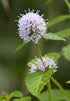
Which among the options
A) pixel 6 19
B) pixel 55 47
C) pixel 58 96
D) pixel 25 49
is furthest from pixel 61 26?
pixel 58 96

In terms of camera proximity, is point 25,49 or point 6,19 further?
point 6,19

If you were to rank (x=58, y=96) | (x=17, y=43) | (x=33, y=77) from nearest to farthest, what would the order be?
1. (x=33, y=77)
2. (x=58, y=96)
3. (x=17, y=43)

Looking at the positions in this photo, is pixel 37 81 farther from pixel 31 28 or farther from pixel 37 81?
pixel 31 28

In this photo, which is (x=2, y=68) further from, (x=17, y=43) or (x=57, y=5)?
(x=57, y=5)

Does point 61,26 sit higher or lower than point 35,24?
higher

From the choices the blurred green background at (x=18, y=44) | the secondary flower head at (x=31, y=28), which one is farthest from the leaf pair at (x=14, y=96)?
the blurred green background at (x=18, y=44)

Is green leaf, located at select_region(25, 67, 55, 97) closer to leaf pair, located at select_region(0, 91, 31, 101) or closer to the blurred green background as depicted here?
leaf pair, located at select_region(0, 91, 31, 101)

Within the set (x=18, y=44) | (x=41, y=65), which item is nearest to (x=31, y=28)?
(x=41, y=65)
